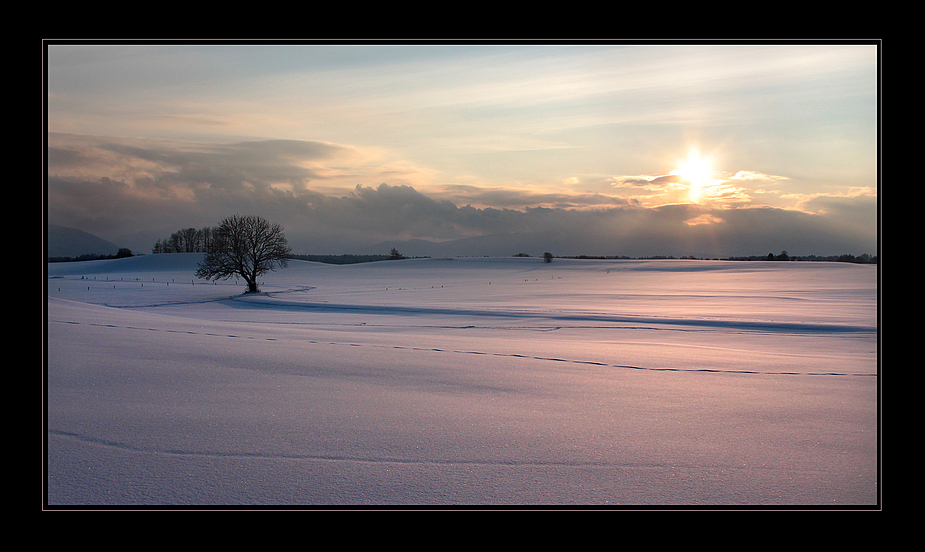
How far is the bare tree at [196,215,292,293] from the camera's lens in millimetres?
35812

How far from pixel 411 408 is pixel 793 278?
148ft

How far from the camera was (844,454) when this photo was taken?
386cm

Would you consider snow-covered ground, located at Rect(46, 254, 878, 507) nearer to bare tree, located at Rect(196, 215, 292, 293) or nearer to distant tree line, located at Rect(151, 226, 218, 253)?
bare tree, located at Rect(196, 215, 292, 293)

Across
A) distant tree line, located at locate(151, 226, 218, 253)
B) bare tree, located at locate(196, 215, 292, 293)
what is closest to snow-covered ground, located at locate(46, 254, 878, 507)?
bare tree, located at locate(196, 215, 292, 293)

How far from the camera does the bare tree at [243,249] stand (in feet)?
117

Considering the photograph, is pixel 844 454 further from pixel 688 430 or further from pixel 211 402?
pixel 211 402

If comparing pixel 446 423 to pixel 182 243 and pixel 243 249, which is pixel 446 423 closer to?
pixel 243 249

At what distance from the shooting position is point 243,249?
120 feet

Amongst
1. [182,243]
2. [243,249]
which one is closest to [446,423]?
[243,249]

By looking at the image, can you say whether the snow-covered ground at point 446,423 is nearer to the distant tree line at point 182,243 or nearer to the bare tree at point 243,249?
the bare tree at point 243,249

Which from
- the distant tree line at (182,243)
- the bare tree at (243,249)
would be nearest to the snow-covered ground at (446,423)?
the bare tree at (243,249)

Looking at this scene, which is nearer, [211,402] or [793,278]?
[211,402]

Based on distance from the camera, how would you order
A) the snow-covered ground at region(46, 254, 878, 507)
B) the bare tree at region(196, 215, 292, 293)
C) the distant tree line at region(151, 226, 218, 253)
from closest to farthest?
the snow-covered ground at region(46, 254, 878, 507)
the bare tree at region(196, 215, 292, 293)
the distant tree line at region(151, 226, 218, 253)
